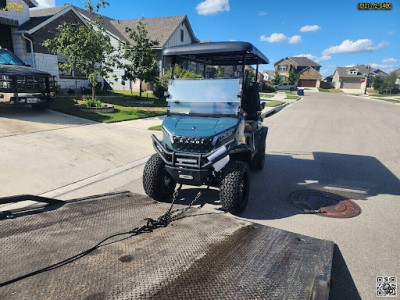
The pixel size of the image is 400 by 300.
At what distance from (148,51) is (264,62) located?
1284 cm

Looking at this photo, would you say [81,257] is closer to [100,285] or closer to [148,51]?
[100,285]

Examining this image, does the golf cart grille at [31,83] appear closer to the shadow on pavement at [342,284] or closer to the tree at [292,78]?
the shadow on pavement at [342,284]

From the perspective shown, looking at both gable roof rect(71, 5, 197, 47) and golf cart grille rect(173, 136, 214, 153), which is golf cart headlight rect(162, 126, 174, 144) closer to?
golf cart grille rect(173, 136, 214, 153)

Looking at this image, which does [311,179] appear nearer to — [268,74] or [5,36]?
[5,36]

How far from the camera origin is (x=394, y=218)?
420 centimetres

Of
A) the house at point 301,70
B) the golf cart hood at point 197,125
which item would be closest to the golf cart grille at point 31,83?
the golf cart hood at point 197,125

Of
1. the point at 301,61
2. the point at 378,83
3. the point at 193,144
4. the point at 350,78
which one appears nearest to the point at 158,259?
the point at 193,144

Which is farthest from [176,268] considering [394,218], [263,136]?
[263,136]

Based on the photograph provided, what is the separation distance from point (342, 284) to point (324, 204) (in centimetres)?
206

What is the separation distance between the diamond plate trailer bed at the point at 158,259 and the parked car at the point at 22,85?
7513 mm

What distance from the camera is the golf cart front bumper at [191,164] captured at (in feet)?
12.1

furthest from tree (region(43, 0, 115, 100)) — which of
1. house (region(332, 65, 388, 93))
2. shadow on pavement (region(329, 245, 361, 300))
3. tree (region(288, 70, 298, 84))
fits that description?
house (region(332, 65, 388, 93))

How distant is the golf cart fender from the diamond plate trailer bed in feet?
3.42

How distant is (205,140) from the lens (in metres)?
3.74
